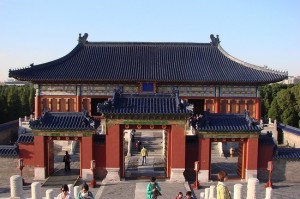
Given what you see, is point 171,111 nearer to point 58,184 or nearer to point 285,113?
point 58,184

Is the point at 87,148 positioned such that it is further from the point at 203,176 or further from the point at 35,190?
the point at 203,176

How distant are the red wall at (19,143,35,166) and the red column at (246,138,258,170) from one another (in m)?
11.5

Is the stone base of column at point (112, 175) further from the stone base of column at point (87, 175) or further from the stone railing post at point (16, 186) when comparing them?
the stone railing post at point (16, 186)

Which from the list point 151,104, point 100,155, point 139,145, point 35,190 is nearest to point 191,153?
point 151,104

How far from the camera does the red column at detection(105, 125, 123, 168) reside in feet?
57.6

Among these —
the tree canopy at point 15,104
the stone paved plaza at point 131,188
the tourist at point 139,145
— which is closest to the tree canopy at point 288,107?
the tourist at point 139,145

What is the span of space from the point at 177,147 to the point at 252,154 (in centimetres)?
397

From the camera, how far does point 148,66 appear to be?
31.7 meters

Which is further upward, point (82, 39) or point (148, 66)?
point (82, 39)

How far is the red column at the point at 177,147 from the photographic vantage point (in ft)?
57.3

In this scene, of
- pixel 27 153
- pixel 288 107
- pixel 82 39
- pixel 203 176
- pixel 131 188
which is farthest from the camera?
pixel 288 107

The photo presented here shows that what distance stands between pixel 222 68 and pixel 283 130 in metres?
9.27

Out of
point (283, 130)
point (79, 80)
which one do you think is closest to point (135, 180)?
point (79, 80)

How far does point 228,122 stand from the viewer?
18.0m
